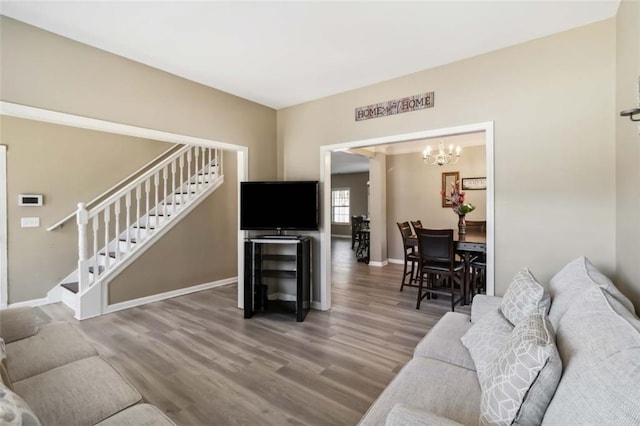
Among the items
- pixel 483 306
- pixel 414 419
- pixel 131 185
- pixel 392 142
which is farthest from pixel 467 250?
pixel 131 185

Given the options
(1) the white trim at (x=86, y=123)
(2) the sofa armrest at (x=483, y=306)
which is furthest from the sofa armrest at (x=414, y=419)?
(1) the white trim at (x=86, y=123)

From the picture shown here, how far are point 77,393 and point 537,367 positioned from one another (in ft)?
6.22

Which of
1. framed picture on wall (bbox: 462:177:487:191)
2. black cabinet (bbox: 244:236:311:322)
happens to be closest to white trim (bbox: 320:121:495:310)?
black cabinet (bbox: 244:236:311:322)

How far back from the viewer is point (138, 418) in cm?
118

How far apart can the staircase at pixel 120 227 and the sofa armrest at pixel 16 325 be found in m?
1.67

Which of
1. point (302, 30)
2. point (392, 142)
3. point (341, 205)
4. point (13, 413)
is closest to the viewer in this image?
point (13, 413)

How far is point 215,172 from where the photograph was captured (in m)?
5.10

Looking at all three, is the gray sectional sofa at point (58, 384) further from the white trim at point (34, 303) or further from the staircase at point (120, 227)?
the white trim at point (34, 303)

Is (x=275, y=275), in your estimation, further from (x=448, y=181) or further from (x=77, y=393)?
(x=448, y=181)

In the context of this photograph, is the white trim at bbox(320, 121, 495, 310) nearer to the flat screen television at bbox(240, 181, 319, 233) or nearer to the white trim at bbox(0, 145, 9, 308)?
the flat screen television at bbox(240, 181, 319, 233)

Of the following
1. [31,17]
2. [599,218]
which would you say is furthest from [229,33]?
[599,218]

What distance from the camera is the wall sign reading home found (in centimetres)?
301

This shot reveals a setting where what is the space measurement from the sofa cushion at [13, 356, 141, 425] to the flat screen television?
2267 millimetres

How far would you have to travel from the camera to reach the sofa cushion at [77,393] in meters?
1.21
